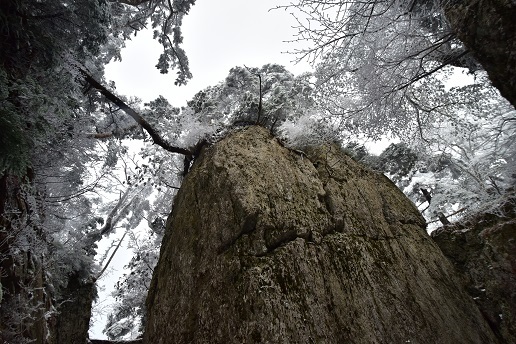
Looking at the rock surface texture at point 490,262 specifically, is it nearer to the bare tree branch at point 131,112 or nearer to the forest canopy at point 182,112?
the forest canopy at point 182,112

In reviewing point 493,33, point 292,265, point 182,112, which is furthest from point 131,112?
point 493,33

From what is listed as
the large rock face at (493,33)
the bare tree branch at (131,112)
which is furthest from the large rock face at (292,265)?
the large rock face at (493,33)

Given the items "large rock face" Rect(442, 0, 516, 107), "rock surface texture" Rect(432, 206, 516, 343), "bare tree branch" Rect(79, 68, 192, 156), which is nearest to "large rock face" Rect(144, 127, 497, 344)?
"rock surface texture" Rect(432, 206, 516, 343)

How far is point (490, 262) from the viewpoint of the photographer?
4.04 m

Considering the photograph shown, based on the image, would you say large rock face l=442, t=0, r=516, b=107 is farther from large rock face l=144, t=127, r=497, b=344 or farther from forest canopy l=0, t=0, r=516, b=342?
large rock face l=144, t=127, r=497, b=344

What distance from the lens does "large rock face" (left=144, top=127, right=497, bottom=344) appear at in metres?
3.59

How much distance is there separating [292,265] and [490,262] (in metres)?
2.71

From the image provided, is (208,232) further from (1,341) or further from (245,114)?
(245,114)

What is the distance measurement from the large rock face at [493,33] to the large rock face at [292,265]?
2.78 meters

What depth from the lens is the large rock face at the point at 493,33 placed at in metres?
2.95

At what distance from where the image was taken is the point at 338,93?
6.22 metres

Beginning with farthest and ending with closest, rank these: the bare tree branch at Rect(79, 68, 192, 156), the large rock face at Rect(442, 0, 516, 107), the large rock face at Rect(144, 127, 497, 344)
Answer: the bare tree branch at Rect(79, 68, 192, 156) < the large rock face at Rect(144, 127, 497, 344) < the large rock face at Rect(442, 0, 516, 107)

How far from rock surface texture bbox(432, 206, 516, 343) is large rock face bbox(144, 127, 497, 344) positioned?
12.0 inches

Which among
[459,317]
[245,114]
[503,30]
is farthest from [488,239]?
[245,114]
